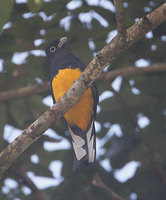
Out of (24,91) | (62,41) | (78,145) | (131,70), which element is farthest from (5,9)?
(131,70)

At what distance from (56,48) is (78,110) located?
3.33ft

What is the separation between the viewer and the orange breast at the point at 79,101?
4535 millimetres

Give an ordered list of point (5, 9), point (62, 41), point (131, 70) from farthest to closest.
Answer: point (131, 70) → point (62, 41) → point (5, 9)

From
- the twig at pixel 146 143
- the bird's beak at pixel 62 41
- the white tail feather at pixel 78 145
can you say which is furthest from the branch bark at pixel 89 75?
the twig at pixel 146 143

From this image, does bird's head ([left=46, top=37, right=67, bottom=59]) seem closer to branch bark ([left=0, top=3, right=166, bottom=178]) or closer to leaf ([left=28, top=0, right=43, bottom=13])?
leaf ([left=28, top=0, right=43, bottom=13])

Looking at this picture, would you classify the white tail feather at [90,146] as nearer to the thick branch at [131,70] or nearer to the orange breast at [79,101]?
the orange breast at [79,101]

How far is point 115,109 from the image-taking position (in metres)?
5.09

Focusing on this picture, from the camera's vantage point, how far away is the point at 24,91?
5312 millimetres

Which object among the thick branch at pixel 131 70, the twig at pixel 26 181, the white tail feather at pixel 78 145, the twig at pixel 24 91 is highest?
the twig at pixel 24 91

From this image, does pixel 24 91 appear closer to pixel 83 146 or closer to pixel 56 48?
pixel 56 48

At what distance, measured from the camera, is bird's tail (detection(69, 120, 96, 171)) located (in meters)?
4.41

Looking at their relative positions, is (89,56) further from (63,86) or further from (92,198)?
(92,198)

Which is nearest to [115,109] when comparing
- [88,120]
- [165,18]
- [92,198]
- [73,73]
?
[88,120]

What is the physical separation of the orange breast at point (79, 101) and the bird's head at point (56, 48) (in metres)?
0.47
